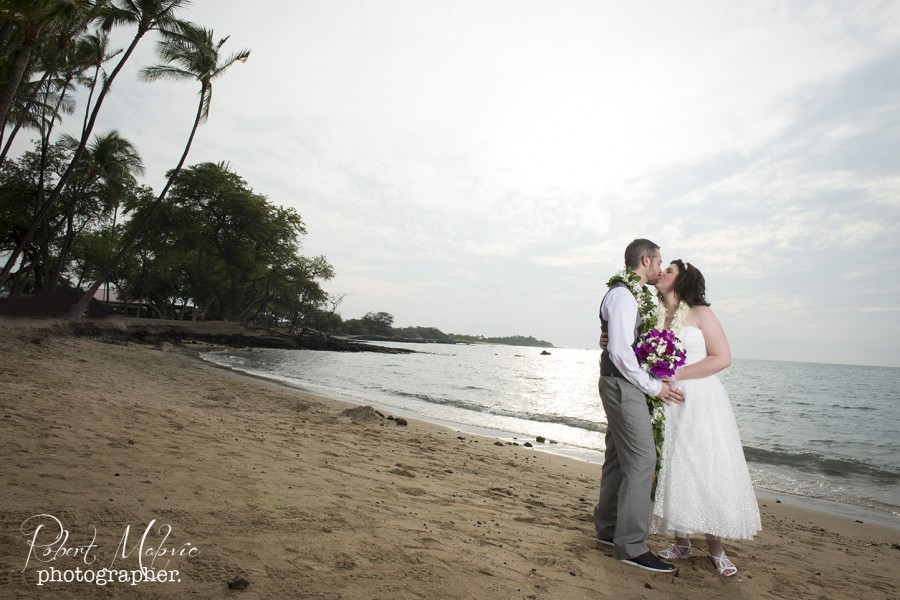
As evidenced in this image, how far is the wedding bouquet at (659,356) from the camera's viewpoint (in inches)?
142

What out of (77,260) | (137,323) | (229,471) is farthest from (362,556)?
(77,260)

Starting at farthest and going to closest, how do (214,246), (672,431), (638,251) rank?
(214,246), (638,251), (672,431)

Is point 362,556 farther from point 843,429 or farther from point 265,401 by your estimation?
point 843,429

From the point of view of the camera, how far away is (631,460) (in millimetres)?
3674

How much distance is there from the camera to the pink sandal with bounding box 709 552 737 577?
3.62m

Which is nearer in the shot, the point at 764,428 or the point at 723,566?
the point at 723,566

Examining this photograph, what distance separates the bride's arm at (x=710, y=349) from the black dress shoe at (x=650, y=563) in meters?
1.29

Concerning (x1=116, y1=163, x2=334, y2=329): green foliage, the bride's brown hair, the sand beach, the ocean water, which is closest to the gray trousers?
the sand beach

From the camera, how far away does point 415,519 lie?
4035 millimetres

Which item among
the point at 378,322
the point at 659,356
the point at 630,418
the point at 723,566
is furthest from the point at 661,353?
the point at 378,322

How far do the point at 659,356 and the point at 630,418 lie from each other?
0.50 m

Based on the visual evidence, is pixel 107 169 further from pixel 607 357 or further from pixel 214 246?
pixel 607 357

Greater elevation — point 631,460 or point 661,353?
point 661,353

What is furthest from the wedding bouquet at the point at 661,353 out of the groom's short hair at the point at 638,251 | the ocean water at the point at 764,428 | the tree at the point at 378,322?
the tree at the point at 378,322
